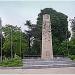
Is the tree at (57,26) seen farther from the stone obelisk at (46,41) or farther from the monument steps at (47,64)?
the monument steps at (47,64)

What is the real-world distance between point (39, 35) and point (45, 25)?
16.6 meters

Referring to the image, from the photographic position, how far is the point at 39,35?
6034 centimetres

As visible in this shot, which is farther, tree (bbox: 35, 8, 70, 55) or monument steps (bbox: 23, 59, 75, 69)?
tree (bbox: 35, 8, 70, 55)

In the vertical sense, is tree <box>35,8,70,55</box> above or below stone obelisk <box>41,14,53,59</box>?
above

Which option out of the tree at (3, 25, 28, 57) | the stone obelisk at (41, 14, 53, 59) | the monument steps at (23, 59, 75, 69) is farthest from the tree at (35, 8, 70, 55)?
the monument steps at (23, 59, 75, 69)

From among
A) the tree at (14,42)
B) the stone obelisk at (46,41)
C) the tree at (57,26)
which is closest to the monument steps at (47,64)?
the stone obelisk at (46,41)

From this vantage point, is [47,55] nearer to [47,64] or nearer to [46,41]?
[46,41]

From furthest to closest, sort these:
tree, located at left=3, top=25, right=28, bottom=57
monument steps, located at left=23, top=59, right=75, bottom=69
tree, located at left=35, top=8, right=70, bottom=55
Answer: tree, located at left=35, top=8, right=70, bottom=55 < tree, located at left=3, top=25, right=28, bottom=57 < monument steps, located at left=23, top=59, right=75, bottom=69

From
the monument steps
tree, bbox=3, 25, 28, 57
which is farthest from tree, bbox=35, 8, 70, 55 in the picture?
the monument steps

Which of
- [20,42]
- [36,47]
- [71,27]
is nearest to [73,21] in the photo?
[71,27]

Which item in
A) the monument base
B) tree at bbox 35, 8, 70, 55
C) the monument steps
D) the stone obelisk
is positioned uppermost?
tree at bbox 35, 8, 70, 55

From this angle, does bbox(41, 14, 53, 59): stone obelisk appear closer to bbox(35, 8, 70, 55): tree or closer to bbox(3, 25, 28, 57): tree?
bbox(3, 25, 28, 57): tree

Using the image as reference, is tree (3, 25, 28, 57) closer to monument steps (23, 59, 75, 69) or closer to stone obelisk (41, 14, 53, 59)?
stone obelisk (41, 14, 53, 59)

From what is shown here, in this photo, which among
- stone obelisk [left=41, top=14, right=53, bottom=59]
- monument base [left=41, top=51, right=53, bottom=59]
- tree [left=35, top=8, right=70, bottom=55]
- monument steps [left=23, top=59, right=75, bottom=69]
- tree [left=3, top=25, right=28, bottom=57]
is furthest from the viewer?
tree [left=35, top=8, right=70, bottom=55]
